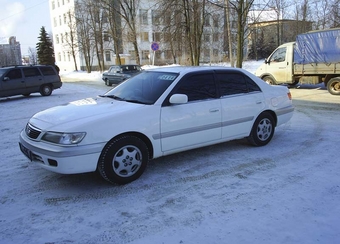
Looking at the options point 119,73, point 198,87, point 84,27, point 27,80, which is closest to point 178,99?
point 198,87

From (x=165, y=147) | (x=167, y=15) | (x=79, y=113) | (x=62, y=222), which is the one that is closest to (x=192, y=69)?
(x=165, y=147)

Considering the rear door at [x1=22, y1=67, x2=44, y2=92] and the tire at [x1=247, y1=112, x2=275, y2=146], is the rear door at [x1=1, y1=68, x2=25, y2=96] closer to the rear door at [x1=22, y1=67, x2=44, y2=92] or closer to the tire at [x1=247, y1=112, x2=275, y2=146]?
the rear door at [x1=22, y1=67, x2=44, y2=92]

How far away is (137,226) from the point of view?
10.5 ft

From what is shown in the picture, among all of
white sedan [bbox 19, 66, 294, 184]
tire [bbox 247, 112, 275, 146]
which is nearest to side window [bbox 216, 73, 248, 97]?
white sedan [bbox 19, 66, 294, 184]

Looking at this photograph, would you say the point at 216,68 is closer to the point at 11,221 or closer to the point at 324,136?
the point at 324,136

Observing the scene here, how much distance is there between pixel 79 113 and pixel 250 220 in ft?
8.61

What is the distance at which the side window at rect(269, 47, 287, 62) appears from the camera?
14586 millimetres

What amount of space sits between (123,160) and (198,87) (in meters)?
1.78

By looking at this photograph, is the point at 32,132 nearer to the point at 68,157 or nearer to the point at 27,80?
the point at 68,157

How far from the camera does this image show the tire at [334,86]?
12454 millimetres

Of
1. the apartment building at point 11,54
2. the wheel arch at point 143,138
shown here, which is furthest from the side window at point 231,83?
the apartment building at point 11,54

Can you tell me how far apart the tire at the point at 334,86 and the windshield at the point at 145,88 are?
10.1 metres

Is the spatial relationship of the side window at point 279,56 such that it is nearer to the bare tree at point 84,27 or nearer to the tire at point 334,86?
the tire at point 334,86

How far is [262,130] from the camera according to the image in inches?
229
